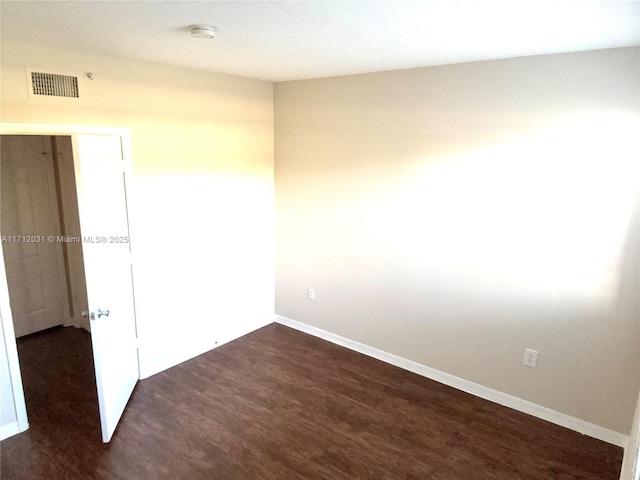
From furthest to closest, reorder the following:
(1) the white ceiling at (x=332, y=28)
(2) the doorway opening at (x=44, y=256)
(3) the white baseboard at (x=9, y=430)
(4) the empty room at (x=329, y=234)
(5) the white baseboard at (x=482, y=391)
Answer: (2) the doorway opening at (x=44, y=256)
(5) the white baseboard at (x=482, y=391)
(3) the white baseboard at (x=9, y=430)
(4) the empty room at (x=329, y=234)
(1) the white ceiling at (x=332, y=28)

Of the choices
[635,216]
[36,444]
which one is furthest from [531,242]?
[36,444]

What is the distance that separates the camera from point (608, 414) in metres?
2.74

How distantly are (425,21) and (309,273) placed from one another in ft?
8.91

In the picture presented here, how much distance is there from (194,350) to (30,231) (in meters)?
2.03

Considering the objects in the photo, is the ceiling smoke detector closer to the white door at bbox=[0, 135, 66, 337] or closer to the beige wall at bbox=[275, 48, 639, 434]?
the beige wall at bbox=[275, 48, 639, 434]

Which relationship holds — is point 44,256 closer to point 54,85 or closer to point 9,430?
point 9,430

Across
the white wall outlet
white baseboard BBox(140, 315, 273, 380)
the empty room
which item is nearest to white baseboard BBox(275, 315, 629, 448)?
the empty room

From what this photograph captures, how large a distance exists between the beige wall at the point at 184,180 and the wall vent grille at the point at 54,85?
1.7 inches

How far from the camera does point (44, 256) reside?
13.7 feet

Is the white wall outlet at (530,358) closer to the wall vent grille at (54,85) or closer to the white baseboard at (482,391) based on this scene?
the white baseboard at (482,391)

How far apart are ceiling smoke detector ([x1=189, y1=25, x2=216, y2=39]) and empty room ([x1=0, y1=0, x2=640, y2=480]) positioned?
0.01m

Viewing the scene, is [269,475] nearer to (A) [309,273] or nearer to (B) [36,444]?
(B) [36,444]

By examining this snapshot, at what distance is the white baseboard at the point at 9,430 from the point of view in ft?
8.82

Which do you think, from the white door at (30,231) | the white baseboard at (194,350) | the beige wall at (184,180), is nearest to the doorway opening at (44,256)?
the white door at (30,231)
